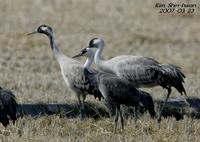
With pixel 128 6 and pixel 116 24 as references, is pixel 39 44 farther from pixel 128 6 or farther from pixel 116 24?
pixel 128 6

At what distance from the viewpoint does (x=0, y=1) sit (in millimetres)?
22891

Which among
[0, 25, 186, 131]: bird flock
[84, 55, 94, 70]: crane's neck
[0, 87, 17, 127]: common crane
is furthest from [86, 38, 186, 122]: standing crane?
[0, 87, 17, 127]: common crane

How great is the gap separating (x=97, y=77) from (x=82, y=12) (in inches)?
498

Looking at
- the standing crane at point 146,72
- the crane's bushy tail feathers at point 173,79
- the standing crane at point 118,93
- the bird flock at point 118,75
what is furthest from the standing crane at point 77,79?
the crane's bushy tail feathers at point 173,79

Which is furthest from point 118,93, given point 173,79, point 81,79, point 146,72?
point 173,79

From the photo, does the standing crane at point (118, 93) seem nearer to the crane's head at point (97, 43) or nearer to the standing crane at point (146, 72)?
the standing crane at point (146, 72)

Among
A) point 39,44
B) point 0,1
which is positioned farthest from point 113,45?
point 0,1

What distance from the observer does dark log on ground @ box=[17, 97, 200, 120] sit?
10320 mm

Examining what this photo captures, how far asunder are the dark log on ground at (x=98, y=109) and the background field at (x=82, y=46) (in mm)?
270

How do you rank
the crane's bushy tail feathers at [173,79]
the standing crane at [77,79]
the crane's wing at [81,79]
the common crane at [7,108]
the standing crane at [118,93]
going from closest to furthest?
1. the common crane at [7,108]
2. the standing crane at [118,93]
3. the crane's wing at [81,79]
4. the standing crane at [77,79]
5. the crane's bushy tail feathers at [173,79]

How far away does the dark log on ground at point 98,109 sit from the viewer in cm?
1032

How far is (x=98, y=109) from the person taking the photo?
35.1ft

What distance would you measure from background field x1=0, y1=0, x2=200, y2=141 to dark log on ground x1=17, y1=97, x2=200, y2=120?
0.89ft

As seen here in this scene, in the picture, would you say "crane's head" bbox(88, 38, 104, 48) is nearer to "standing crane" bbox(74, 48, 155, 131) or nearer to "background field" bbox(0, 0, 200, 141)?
"background field" bbox(0, 0, 200, 141)
